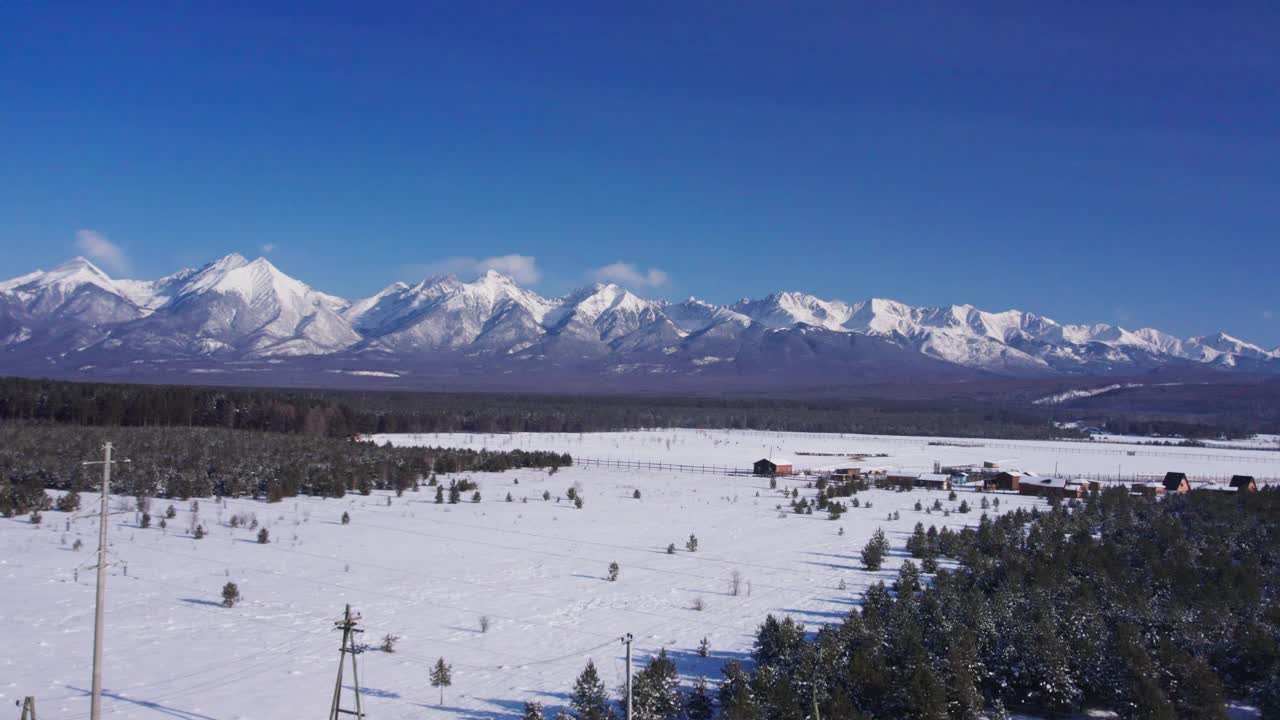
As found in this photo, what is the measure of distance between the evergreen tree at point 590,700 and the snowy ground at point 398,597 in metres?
0.97

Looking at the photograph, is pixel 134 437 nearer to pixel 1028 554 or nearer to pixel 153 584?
pixel 153 584

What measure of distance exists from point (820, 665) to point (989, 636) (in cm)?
313

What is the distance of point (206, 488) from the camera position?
29766 mm

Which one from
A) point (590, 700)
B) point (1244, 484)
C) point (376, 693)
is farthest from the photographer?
point (1244, 484)

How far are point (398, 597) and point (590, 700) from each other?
24.1 feet

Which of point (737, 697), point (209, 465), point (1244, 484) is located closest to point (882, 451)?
point (1244, 484)

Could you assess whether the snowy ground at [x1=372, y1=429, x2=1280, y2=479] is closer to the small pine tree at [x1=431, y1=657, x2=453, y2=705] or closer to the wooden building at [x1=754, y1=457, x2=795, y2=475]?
the wooden building at [x1=754, y1=457, x2=795, y2=475]

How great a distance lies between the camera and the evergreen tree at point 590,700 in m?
10.6

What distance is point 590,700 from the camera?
425 inches

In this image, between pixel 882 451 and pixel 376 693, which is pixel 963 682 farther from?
pixel 882 451

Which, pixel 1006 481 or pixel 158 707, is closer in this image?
pixel 158 707

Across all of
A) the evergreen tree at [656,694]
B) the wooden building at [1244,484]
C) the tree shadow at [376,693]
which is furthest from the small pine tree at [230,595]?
the wooden building at [1244,484]

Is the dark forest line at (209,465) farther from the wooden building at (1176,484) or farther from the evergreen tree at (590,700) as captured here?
the wooden building at (1176,484)

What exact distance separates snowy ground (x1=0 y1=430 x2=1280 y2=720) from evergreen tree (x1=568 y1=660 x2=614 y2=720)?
967mm
